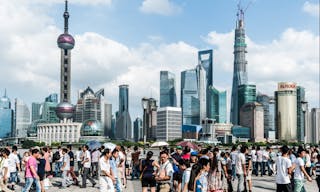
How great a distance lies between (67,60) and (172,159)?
622 ft

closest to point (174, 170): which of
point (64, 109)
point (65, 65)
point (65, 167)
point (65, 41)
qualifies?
point (65, 167)

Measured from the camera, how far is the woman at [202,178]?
8.29 meters

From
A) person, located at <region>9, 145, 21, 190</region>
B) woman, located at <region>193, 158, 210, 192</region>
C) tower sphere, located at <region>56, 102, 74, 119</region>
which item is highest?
tower sphere, located at <region>56, 102, 74, 119</region>

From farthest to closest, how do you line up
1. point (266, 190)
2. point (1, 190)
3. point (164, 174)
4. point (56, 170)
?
point (56, 170), point (266, 190), point (1, 190), point (164, 174)

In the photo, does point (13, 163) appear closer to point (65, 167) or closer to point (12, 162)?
point (12, 162)

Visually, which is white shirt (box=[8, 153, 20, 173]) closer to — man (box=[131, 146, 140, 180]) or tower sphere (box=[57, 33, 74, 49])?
man (box=[131, 146, 140, 180])

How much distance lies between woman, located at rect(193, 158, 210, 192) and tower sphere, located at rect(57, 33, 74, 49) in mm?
193456

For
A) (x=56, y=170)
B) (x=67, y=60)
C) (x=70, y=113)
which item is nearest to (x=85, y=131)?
(x=70, y=113)

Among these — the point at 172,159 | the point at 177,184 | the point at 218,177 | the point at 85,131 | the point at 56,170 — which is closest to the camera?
the point at 218,177

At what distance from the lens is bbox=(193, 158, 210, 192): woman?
326 inches

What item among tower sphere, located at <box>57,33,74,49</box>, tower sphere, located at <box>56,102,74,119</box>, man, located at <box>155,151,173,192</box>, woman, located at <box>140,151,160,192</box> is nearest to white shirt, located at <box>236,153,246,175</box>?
woman, located at <box>140,151,160,192</box>

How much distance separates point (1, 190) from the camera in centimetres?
1472

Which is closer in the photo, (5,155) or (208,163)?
(208,163)

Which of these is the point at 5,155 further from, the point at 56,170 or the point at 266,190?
the point at 266,190
